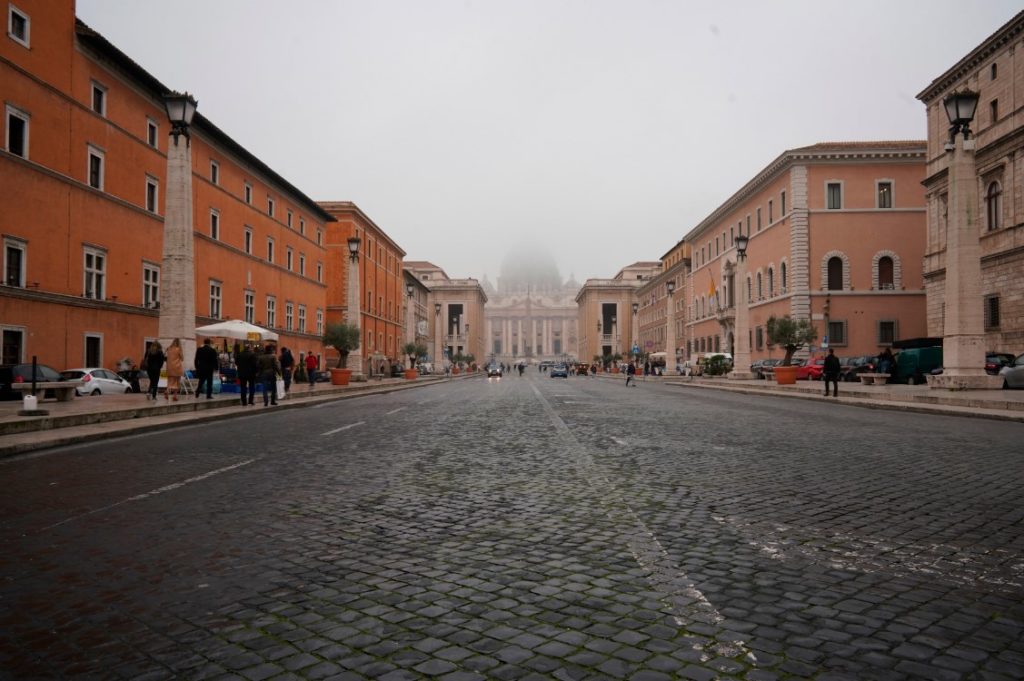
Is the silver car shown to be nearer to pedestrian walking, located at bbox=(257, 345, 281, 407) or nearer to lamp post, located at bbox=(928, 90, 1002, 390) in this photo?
lamp post, located at bbox=(928, 90, 1002, 390)

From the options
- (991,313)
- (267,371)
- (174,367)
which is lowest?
(267,371)

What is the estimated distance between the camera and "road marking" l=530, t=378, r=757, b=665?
301cm

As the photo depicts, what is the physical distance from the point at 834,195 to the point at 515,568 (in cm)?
5209

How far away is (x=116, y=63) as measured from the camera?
28.9 metres

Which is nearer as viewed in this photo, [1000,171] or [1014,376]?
[1014,376]

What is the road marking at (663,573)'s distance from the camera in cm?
301

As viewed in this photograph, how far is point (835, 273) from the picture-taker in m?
49.5

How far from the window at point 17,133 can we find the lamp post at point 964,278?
29.9m

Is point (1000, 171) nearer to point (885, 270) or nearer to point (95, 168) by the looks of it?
point (885, 270)

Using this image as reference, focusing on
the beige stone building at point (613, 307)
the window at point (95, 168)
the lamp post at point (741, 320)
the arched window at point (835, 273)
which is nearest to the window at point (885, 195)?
the arched window at point (835, 273)

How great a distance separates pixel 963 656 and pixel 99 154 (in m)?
32.4

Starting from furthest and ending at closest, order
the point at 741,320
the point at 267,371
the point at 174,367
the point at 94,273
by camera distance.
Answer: the point at 741,320, the point at 94,273, the point at 267,371, the point at 174,367

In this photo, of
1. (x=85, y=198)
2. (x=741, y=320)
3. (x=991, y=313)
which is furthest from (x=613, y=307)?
(x=85, y=198)

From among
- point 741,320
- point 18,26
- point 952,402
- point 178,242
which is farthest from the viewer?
point 741,320
